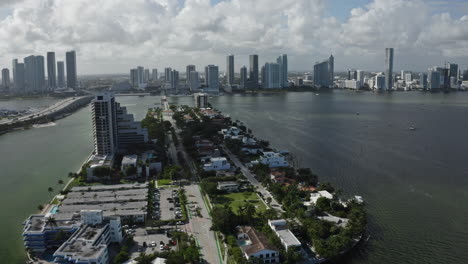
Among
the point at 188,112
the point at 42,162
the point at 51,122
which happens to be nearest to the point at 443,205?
the point at 42,162

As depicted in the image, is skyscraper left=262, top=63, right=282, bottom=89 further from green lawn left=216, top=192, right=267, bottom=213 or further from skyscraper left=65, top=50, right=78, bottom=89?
green lawn left=216, top=192, right=267, bottom=213

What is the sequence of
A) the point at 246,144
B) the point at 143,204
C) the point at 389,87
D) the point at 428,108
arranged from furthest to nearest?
the point at 389,87 → the point at 428,108 → the point at 246,144 → the point at 143,204

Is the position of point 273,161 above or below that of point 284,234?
above

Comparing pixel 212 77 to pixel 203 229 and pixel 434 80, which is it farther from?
pixel 203 229

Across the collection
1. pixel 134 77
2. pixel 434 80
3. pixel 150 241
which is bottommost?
pixel 150 241

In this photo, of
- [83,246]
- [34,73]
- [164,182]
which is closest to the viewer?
[83,246]

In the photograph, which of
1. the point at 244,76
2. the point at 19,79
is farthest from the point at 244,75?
the point at 19,79

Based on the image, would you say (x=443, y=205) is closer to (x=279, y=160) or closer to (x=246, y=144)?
(x=279, y=160)

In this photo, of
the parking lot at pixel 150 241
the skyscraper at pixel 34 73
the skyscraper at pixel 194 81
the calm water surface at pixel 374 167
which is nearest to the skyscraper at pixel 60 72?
the skyscraper at pixel 34 73

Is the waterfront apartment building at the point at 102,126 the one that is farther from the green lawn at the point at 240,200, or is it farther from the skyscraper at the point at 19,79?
the skyscraper at the point at 19,79
